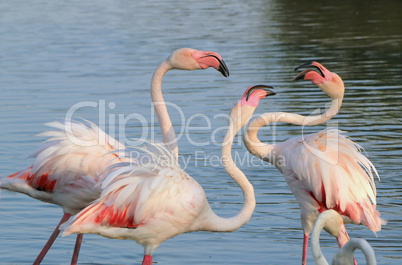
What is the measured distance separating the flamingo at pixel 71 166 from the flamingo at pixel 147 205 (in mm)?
468

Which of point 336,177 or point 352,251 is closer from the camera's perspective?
point 352,251

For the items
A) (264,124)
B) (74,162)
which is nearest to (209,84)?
(264,124)

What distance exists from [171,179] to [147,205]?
239 millimetres

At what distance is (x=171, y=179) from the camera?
546 cm

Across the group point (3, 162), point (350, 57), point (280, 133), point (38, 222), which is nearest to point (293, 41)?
point (350, 57)

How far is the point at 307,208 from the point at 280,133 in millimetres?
3707

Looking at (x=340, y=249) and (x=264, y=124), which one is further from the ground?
(x=264, y=124)

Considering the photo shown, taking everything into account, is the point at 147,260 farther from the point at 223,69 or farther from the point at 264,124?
the point at 223,69

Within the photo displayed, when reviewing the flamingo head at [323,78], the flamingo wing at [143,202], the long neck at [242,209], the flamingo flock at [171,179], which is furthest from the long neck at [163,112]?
the flamingo head at [323,78]

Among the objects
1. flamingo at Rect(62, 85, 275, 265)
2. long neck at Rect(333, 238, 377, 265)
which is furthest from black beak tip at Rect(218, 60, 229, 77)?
long neck at Rect(333, 238, 377, 265)

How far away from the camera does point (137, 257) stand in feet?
20.9

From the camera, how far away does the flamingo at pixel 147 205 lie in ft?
17.7

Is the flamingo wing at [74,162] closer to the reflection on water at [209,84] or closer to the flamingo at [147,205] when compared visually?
the flamingo at [147,205]

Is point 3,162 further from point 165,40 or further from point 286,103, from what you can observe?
point 165,40
